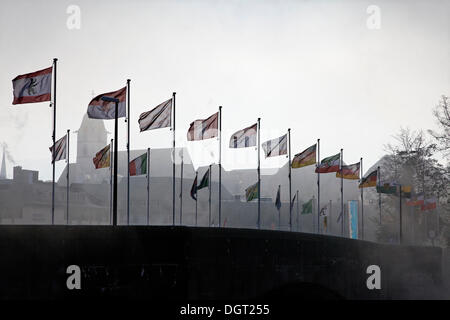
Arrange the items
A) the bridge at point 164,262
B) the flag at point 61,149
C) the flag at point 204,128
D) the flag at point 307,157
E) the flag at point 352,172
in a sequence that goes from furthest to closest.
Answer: the flag at point 352,172 < the flag at point 307,157 < the flag at point 61,149 < the flag at point 204,128 < the bridge at point 164,262

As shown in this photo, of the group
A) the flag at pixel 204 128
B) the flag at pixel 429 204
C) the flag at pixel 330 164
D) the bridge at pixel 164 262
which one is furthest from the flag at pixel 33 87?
the flag at pixel 429 204

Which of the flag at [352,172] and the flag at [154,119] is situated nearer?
the flag at [154,119]

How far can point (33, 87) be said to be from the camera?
101 ft

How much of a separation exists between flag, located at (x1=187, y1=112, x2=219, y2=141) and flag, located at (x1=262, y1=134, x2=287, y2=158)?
5.45m

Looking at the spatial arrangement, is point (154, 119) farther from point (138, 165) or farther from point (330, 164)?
point (330, 164)

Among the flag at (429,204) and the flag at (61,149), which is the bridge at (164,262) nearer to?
the flag at (61,149)

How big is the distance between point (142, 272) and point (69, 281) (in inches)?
79.2

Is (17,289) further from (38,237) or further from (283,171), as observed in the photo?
(283,171)

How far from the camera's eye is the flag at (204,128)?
41.1 m

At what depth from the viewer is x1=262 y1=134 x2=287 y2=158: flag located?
150 feet

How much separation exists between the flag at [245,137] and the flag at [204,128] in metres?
2.06

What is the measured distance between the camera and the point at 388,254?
125 feet

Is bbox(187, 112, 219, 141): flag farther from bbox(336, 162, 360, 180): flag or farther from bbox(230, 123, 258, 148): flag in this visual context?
bbox(336, 162, 360, 180): flag

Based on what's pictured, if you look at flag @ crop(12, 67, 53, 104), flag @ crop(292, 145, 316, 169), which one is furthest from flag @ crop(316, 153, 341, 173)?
flag @ crop(12, 67, 53, 104)
